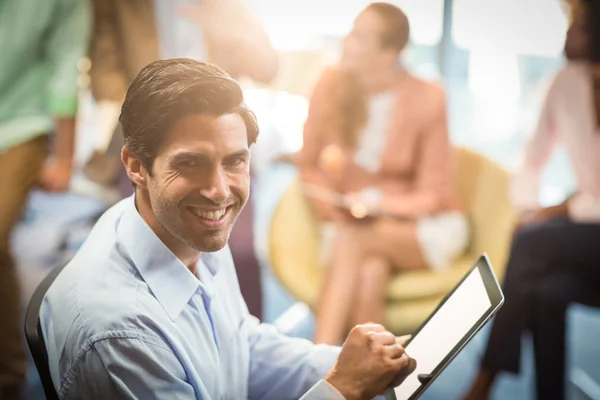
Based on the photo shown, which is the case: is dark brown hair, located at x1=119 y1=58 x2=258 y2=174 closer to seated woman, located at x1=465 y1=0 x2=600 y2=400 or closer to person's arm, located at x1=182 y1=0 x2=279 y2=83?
person's arm, located at x1=182 y1=0 x2=279 y2=83

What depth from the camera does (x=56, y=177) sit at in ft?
6.46

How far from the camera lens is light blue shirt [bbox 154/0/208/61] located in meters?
1.85

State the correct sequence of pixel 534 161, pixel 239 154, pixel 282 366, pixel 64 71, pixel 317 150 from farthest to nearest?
pixel 534 161
pixel 317 150
pixel 64 71
pixel 282 366
pixel 239 154

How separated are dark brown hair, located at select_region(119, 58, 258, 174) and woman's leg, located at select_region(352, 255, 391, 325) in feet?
3.41

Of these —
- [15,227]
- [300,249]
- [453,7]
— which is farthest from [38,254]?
[453,7]

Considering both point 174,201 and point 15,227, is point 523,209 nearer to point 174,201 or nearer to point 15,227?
point 174,201

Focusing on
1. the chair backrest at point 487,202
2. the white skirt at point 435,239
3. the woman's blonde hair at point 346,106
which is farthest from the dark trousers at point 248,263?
the chair backrest at point 487,202

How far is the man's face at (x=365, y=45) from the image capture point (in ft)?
5.80

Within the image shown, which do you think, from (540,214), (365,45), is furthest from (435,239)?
(365,45)

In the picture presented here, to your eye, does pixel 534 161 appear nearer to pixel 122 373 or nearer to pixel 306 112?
pixel 306 112

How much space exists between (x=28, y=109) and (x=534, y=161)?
5.21ft

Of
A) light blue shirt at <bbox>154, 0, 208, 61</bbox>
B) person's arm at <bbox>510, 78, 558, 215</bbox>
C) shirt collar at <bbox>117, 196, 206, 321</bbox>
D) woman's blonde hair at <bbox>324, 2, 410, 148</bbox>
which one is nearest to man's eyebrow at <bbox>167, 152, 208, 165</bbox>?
shirt collar at <bbox>117, 196, 206, 321</bbox>

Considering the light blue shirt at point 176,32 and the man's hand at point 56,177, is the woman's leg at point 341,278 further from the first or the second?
the man's hand at point 56,177

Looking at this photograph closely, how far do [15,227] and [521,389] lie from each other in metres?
1.71
